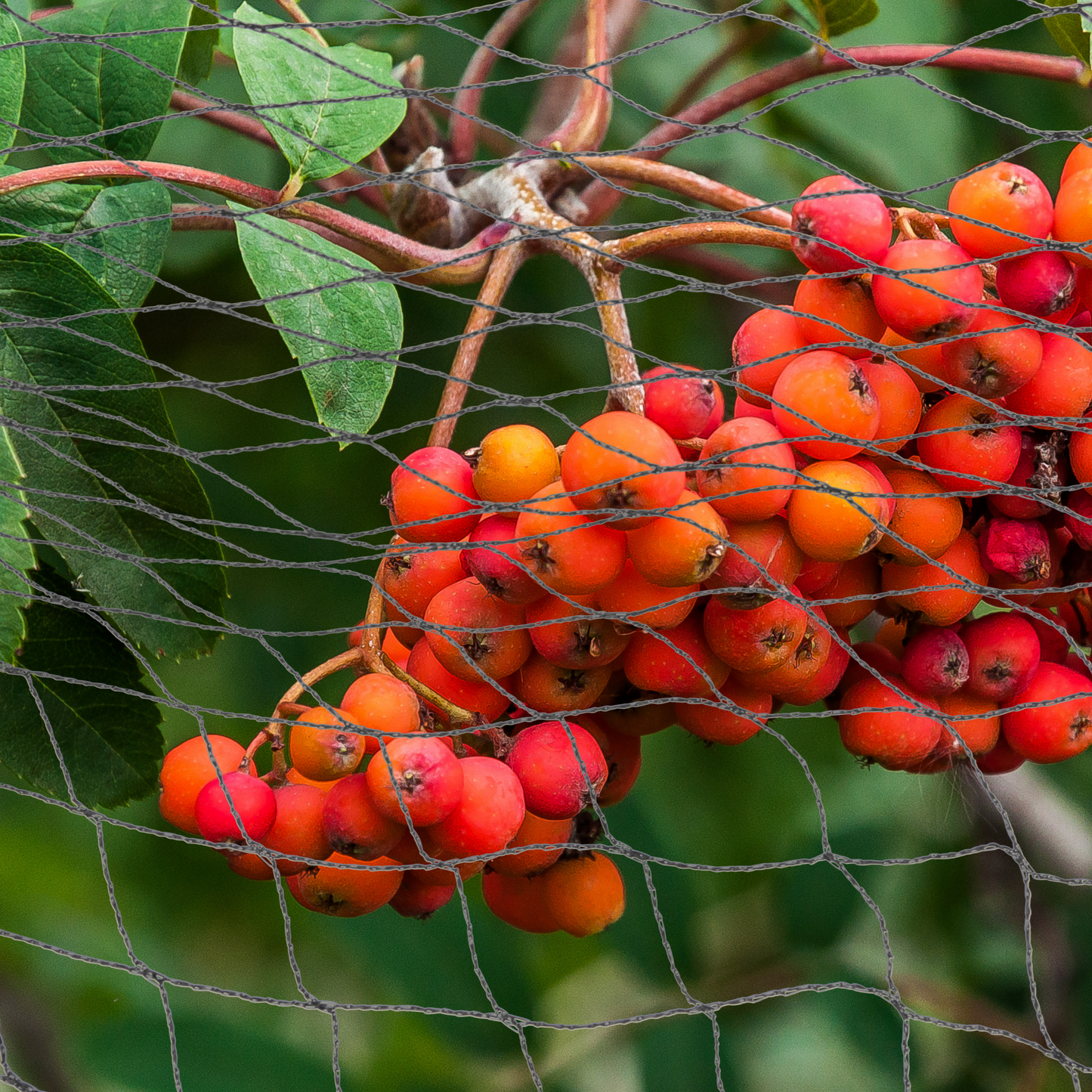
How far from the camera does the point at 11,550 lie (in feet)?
1.86

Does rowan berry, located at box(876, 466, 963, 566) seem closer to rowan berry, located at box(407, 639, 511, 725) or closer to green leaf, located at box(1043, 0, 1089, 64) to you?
rowan berry, located at box(407, 639, 511, 725)

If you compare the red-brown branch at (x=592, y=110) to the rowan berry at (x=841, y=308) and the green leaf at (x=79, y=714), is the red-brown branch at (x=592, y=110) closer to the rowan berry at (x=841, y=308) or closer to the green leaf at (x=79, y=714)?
the rowan berry at (x=841, y=308)

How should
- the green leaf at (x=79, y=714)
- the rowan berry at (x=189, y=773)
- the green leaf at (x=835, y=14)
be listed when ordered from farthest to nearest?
the green leaf at (x=835, y=14) → the green leaf at (x=79, y=714) → the rowan berry at (x=189, y=773)

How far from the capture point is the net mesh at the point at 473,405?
51 centimetres

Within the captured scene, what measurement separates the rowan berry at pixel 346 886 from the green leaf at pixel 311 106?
36cm

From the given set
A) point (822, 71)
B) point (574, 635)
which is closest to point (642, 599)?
point (574, 635)

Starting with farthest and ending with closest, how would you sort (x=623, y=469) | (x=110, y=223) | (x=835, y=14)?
(x=835, y=14) → (x=110, y=223) → (x=623, y=469)

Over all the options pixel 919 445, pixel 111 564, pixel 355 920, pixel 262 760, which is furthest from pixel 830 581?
pixel 262 760

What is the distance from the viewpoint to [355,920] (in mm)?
995

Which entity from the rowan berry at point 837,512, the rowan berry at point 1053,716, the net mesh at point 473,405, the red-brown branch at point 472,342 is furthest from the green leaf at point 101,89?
the rowan berry at point 1053,716

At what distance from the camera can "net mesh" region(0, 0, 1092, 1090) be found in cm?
51

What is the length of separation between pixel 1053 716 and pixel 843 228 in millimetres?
264

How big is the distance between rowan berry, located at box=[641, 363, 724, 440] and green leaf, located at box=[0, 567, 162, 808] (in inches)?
13.0

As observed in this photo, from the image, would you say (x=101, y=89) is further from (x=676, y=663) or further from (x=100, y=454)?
(x=676, y=663)
